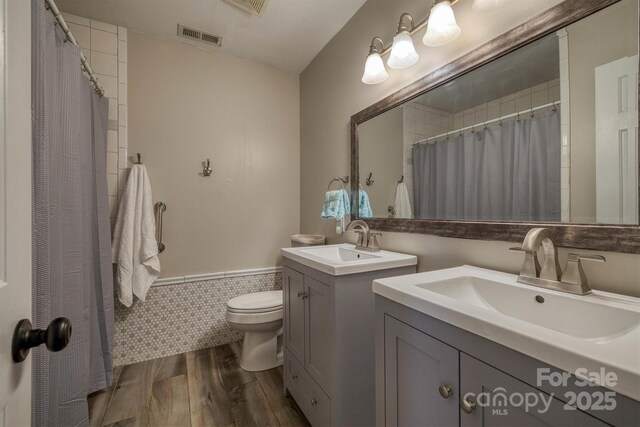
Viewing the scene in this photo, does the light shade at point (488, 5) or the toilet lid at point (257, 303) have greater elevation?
the light shade at point (488, 5)

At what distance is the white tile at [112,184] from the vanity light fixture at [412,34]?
6.19ft

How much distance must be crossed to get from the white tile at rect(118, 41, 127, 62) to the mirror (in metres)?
2.05

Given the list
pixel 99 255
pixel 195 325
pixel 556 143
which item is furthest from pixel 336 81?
pixel 195 325

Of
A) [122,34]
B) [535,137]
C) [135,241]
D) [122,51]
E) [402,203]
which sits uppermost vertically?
[122,34]

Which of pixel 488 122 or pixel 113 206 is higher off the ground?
pixel 488 122

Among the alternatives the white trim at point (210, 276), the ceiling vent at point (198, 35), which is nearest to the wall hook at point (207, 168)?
the white trim at point (210, 276)

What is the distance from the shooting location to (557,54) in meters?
0.90

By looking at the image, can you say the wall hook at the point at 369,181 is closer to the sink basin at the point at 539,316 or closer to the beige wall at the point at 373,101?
the beige wall at the point at 373,101

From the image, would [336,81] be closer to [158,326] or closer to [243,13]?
[243,13]

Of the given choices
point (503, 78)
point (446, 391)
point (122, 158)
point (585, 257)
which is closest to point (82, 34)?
point (122, 158)

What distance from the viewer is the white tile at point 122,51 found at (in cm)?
193

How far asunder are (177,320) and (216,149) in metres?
1.44

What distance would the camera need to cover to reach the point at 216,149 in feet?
7.40

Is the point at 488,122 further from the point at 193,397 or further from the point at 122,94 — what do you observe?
the point at 122,94
